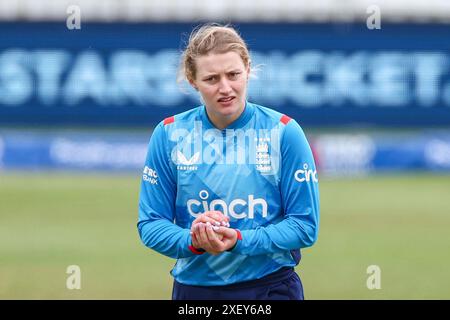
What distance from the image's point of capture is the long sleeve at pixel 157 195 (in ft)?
16.5

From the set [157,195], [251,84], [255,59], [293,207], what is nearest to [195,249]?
[157,195]

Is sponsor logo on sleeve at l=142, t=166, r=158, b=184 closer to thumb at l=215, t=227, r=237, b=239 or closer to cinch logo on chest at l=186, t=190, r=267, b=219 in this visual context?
cinch logo on chest at l=186, t=190, r=267, b=219

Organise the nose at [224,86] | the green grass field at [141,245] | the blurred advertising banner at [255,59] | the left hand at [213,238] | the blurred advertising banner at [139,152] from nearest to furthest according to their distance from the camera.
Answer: the left hand at [213,238] < the nose at [224,86] < the green grass field at [141,245] < the blurred advertising banner at [139,152] < the blurred advertising banner at [255,59]

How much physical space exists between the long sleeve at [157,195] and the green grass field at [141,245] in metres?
4.91

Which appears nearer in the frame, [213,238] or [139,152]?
[213,238]

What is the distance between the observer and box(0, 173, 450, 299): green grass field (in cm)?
1059

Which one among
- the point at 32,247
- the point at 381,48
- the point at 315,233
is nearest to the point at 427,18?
the point at 381,48

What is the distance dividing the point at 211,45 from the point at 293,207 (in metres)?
0.83

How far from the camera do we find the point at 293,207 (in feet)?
16.3

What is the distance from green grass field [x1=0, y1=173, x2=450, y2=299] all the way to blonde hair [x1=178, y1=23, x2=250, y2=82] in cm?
514

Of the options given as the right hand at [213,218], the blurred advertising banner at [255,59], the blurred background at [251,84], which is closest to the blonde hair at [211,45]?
the right hand at [213,218]

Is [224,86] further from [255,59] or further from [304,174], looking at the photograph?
[255,59]

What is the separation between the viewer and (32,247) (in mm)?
13602

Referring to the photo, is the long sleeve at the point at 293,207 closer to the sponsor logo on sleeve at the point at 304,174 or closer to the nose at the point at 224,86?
the sponsor logo on sleeve at the point at 304,174
